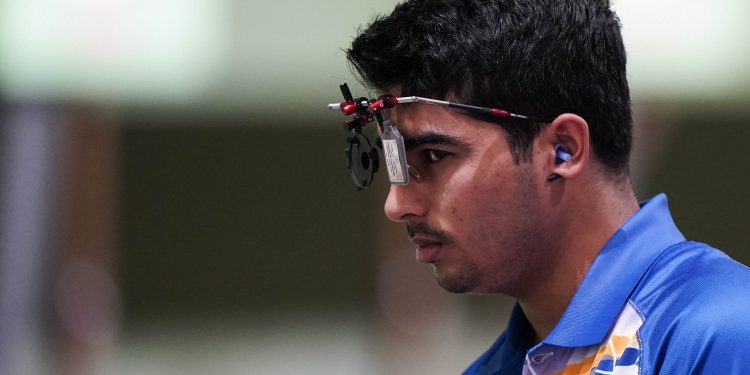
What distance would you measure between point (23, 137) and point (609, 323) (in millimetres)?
6223

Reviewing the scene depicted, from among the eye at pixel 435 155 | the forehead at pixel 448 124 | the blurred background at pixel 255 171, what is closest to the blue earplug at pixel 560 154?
the forehead at pixel 448 124

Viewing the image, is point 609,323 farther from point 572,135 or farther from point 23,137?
point 23,137

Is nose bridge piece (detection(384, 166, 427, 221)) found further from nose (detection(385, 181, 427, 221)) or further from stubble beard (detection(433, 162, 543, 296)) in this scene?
stubble beard (detection(433, 162, 543, 296))

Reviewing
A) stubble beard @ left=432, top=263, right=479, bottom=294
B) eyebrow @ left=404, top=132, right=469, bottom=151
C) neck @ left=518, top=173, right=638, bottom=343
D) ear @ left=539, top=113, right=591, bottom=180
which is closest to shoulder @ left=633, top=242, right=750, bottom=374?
neck @ left=518, top=173, right=638, bottom=343

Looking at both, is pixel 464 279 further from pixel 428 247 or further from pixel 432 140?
pixel 432 140

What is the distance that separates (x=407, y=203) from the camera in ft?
7.76

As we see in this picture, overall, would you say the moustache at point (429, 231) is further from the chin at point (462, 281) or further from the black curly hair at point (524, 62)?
the black curly hair at point (524, 62)

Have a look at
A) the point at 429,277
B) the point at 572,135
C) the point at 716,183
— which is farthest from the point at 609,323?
the point at 716,183

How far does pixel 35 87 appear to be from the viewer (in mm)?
7551

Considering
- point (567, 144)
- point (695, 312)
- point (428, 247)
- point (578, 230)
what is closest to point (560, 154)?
point (567, 144)

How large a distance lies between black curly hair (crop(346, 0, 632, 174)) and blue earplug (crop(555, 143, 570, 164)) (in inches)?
2.6

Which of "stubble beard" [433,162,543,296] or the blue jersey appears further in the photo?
"stubble beard" [433,162,543,296]

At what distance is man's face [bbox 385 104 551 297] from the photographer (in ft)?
7.42

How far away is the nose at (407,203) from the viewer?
2354 mm
